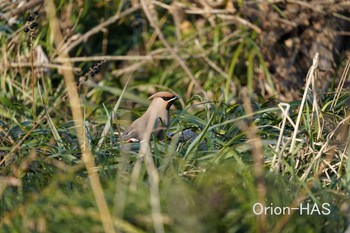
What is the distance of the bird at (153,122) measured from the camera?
4984 millimetres

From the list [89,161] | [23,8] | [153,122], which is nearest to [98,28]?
[23,8]

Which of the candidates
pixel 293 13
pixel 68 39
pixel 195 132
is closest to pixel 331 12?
pixel 293 13

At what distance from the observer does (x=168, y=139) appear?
16.5 feet

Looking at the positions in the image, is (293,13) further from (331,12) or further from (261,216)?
(261,216)

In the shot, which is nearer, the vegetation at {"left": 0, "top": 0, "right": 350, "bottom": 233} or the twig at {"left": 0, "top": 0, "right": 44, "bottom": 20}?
the vegetation at {"left": 0, "top": 0, "right": 350, "bottom": 233}

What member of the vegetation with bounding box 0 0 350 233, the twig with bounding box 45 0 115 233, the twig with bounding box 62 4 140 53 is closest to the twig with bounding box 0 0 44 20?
the twig with bounding box 62 4 140 53

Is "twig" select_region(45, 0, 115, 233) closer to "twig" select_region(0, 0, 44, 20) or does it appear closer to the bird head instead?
the bird head

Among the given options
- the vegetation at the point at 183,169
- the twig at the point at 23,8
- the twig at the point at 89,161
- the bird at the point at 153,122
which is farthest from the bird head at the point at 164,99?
the twig at the point at 23,8

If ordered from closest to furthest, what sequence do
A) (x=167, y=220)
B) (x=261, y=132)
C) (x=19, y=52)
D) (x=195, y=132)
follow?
1. (x=167, y=220)
2. (x=261, y=132)
3. (x=195, y=132)
4. (x=19, y=52)

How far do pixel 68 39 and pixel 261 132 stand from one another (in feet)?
12.0

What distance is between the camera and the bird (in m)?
4.98

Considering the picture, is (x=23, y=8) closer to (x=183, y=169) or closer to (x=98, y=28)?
(x=98, y=28)

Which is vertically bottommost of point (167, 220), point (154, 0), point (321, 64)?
point (321, 64)

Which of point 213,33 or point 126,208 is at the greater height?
point 126,208
